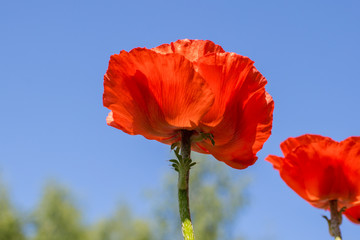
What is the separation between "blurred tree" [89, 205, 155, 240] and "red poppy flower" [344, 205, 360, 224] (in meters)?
19.5

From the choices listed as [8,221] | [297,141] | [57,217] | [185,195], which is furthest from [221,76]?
[57,217]

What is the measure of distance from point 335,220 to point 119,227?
21107mm

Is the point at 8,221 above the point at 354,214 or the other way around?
above

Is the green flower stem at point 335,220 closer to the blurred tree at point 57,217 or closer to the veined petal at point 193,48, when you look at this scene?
the veined petal at point 193,48

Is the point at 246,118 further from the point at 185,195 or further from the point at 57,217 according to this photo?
the point at 57,217

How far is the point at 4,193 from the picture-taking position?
21.8 metres

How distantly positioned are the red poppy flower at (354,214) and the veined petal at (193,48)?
81cm

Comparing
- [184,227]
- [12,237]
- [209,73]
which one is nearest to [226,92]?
[209,73]

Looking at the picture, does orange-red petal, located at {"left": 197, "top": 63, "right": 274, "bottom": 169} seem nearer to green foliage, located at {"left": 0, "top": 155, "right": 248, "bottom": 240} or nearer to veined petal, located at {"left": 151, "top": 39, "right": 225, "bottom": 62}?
veined petal, located at {"left": 151, "top": 39, "right": 225, "bottom": 62}

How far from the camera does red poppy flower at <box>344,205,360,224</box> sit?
152cm

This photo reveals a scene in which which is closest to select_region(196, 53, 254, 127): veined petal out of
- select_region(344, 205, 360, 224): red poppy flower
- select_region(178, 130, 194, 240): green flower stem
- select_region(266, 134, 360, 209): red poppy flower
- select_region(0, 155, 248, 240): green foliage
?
select_region(178, 130, 194, 240): green flower stem

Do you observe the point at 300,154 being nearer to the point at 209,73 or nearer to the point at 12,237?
the point at 209,73

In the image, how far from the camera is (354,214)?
4.99 feet

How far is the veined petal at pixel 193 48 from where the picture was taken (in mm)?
1028
